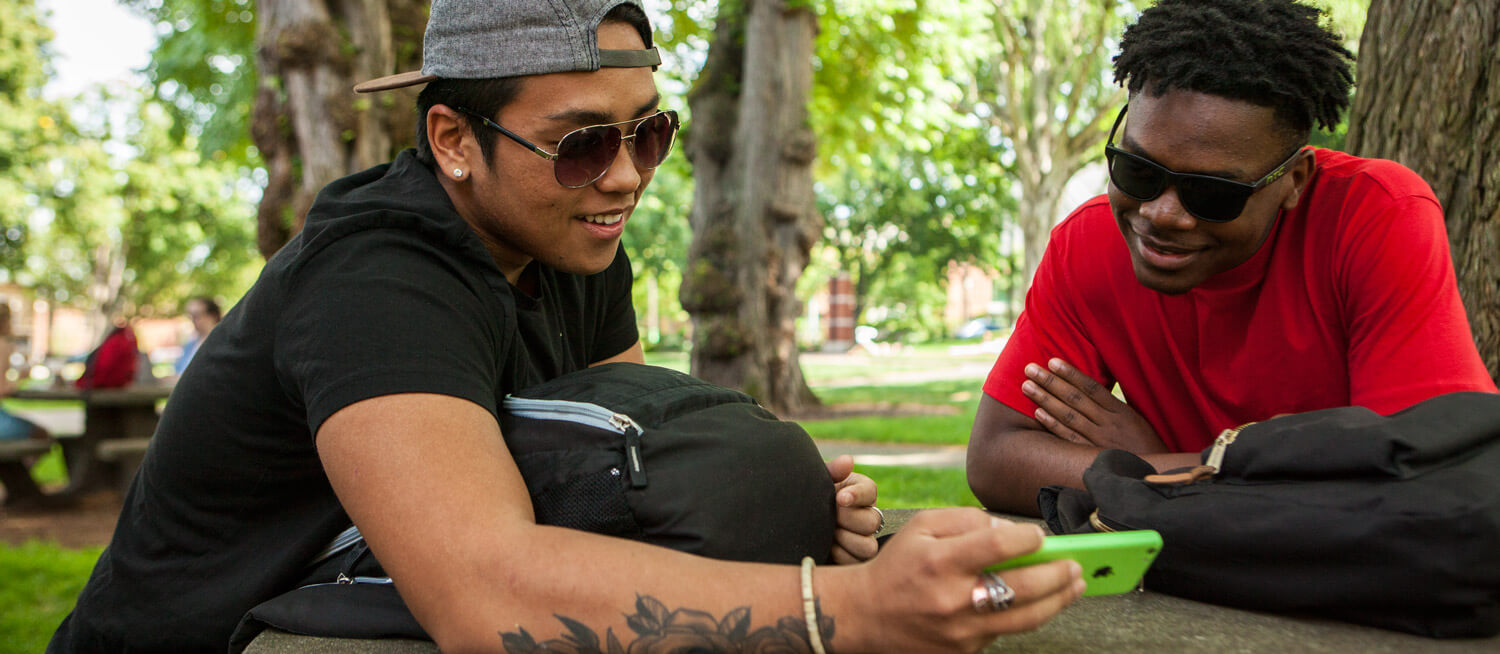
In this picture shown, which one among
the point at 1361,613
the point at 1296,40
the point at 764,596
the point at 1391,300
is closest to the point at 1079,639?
the point at 1361,613

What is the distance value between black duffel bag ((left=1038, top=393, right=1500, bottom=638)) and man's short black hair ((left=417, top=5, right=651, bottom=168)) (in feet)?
4.55

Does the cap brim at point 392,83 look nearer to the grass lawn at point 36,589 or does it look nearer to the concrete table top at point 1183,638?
the concrete table top at point 1183,638

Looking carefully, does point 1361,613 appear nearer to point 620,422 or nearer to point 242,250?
point 620,422

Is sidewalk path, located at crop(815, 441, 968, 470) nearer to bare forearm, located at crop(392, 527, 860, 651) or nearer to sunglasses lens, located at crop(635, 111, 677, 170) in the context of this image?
sunglasses lens, located at crop(635, 111, 677, 170)

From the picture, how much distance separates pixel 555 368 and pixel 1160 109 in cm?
157

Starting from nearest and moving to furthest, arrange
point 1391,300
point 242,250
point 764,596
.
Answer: point 764,596 < point 1391,300 < point 242,250

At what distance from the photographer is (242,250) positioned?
38.2 metres

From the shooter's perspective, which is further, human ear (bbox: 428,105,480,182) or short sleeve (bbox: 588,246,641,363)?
short sleeve (bbox: 588,246,641,363)

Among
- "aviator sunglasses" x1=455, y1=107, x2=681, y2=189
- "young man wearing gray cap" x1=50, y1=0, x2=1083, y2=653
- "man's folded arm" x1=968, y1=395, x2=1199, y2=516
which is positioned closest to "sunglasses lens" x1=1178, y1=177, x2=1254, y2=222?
"man's folded arm" x1=968, y1=395, x2=1199, y2=516

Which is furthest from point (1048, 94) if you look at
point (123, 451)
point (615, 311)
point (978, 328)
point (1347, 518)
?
point (978, 328)

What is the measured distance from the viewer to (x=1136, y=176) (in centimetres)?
247

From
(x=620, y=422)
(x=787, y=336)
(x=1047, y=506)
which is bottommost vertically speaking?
(x=787, y=336)

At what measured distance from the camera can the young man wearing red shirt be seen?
2.24 metres

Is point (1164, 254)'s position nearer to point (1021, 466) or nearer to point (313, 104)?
point (1021, 466)
